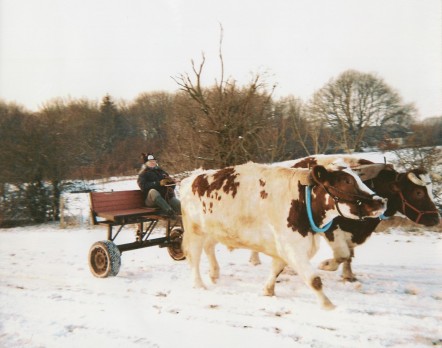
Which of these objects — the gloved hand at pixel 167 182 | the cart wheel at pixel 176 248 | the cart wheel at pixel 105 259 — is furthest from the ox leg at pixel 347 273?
the cart wheel at pixel 105 259

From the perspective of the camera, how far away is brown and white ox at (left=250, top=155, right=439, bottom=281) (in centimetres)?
535

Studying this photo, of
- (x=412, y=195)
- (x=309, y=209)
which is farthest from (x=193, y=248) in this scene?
(x=412, y=195)

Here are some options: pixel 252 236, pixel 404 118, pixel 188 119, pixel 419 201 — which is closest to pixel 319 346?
pixel 252 236

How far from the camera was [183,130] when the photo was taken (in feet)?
39.7

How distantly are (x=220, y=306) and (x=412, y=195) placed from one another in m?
3.14

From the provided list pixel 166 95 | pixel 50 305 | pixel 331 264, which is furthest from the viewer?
pixel 166 95

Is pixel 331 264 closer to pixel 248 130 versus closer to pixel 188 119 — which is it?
pixel 248 130

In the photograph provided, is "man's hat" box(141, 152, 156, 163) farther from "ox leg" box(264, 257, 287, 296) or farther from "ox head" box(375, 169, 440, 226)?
"ox head" box(375, 169, 440, 226)

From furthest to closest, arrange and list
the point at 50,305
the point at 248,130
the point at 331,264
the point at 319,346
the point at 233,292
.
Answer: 1. the point at 248,130
2. the point at 331,264
3. the point at 233,292
4. the point at 50,305
5. the point at 319,346

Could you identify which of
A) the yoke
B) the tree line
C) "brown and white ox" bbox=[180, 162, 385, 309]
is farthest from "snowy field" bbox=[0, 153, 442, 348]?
the tree line

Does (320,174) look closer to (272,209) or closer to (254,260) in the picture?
(272,209)

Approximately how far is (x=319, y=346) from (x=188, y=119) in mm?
9646

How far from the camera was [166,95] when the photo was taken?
13836 mm

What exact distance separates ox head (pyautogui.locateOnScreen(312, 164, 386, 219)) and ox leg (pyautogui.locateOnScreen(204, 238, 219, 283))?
2.13m
